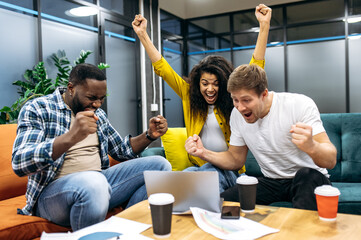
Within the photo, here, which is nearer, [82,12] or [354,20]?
[82,12]

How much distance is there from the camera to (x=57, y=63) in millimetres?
3586

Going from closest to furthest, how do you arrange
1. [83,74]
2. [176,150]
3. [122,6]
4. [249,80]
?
[249,80], [83,74], [176,150], [122,6]

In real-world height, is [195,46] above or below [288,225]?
above

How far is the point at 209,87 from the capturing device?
1901 mm

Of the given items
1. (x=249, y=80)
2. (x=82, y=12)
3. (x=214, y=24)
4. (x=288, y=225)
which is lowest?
(x=288, y=225)

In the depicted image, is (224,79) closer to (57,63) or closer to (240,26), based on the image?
(57,63)

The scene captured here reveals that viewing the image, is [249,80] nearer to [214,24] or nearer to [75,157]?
[75,157]

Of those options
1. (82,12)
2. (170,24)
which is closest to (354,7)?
(170,24)

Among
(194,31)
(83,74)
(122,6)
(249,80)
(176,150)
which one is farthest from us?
(194,31)

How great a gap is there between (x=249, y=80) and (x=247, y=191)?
0.57m

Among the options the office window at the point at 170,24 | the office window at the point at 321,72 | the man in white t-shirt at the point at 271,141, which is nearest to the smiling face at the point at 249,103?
the man in white t-shirt at the point at 271,141

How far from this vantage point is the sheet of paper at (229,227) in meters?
0.96

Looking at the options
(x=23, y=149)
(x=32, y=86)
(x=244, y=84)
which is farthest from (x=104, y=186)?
(x=32, y=86)

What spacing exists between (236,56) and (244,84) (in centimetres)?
510
